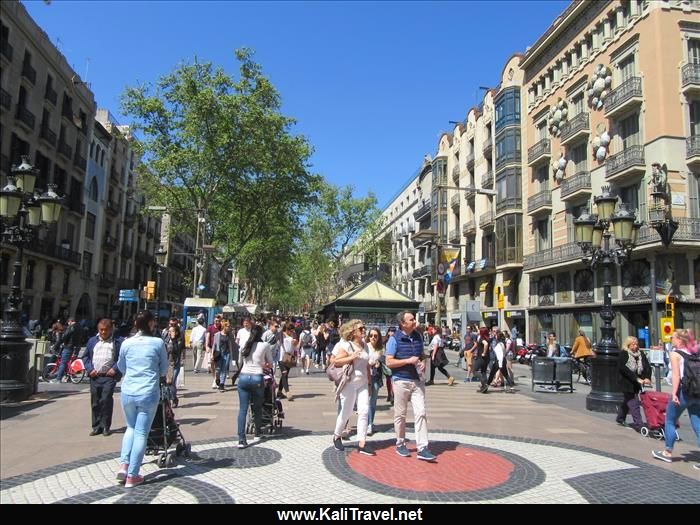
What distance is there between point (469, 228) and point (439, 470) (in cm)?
3944

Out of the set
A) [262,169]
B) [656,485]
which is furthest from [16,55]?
[656,485]

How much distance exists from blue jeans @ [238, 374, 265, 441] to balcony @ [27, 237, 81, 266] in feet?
83.2

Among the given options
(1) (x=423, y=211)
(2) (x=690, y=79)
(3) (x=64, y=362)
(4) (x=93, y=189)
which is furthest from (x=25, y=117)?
(1) (x=423, y=211)

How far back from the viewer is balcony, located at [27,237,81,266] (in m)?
28.8

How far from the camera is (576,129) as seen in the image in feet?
93.8

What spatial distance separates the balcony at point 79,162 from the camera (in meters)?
34.2

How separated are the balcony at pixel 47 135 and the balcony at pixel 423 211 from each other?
120 ft

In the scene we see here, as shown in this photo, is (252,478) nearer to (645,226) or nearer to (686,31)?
(645,226)

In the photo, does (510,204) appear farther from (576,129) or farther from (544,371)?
(544,371)

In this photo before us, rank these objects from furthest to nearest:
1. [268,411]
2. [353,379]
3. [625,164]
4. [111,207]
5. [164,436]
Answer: [111,207] < [625,164] < [268,411] < [353,379] < [164,436]

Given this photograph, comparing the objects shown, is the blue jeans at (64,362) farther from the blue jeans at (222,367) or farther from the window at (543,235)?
the window at (543,235)

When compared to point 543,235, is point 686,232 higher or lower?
lower

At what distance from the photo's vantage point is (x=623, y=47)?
25312 mm

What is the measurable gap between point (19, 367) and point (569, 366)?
13.6 m
